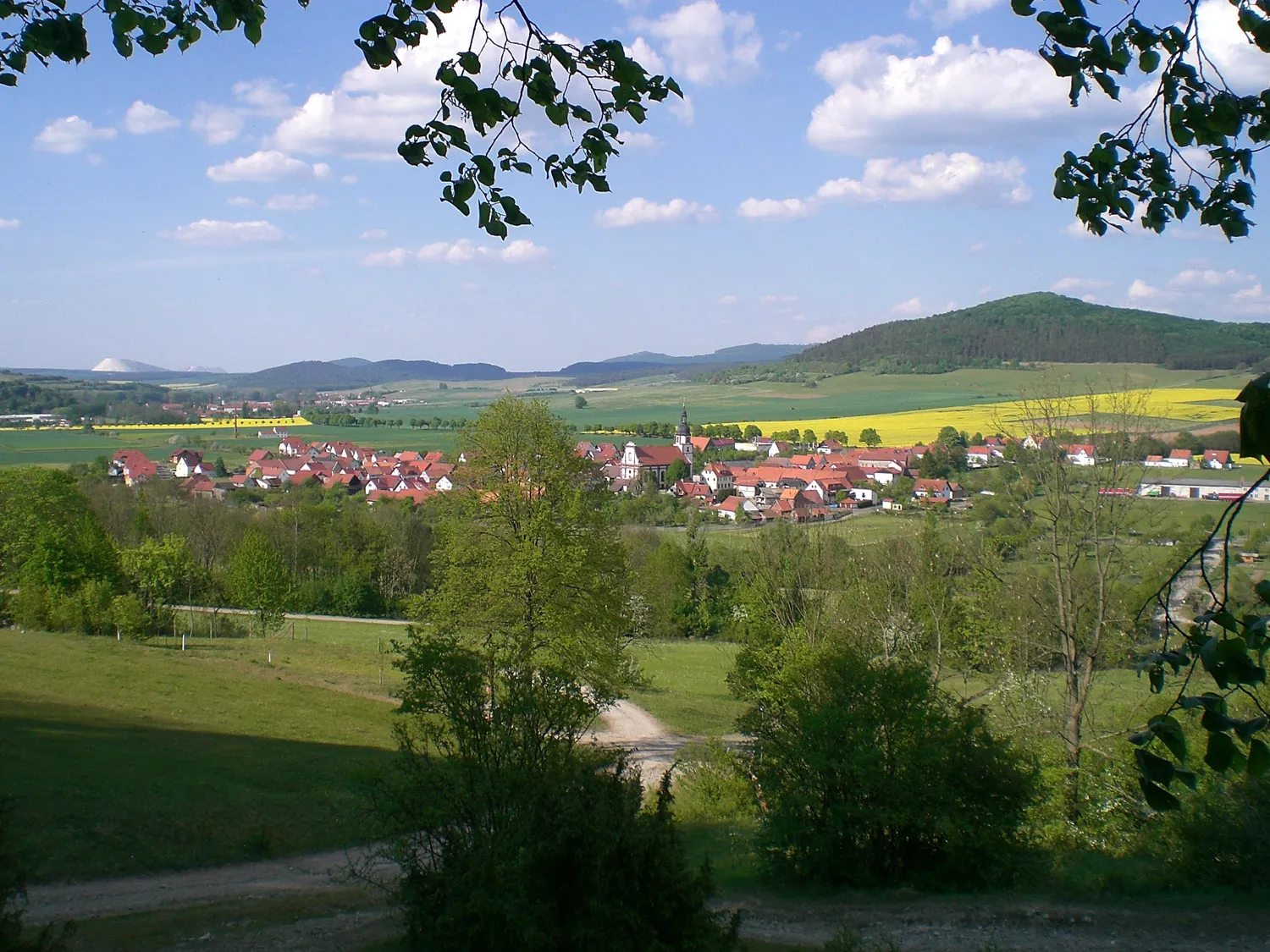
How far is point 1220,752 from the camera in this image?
7.73ft

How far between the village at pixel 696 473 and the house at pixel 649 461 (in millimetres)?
112

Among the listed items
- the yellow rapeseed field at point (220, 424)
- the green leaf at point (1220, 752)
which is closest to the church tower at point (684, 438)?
the yellow rapeseed field at point (220, 424)

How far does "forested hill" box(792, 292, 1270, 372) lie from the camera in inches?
3281

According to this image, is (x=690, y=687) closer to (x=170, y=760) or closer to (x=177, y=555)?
(x=170, y=760)

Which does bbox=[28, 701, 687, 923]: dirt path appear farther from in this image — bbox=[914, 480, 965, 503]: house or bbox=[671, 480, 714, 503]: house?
bbox=[671, 480, 714, 503]: house

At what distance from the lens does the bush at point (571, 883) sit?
20.6ft

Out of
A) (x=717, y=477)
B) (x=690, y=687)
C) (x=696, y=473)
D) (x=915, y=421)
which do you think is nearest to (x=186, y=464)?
(x=696, y=473)

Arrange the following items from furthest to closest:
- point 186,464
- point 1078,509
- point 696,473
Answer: point 696,473 < point 186,464 < point 1078,509

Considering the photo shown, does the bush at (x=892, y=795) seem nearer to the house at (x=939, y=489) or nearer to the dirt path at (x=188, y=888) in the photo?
the dirt path at (x=188, y=888)

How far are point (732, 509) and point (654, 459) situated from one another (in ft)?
64.1

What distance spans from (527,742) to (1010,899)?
20.8 feet

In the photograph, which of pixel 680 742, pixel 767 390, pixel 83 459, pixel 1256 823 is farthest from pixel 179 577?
pixel 767 390

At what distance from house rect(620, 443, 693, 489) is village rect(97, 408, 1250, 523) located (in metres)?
0.11

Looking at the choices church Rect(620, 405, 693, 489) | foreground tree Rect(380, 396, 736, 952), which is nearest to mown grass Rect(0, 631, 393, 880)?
foreground tree Rect(380, 396, 736, 952)
